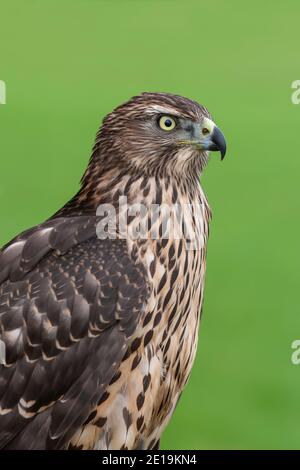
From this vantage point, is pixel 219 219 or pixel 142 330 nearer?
pixel 142 330

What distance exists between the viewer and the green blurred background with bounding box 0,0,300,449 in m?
8.26

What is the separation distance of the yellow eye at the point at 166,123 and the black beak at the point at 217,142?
0.61 ft

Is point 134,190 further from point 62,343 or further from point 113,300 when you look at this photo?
point 62,343

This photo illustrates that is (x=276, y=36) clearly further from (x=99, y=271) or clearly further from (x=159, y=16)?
(x=99, y=271)

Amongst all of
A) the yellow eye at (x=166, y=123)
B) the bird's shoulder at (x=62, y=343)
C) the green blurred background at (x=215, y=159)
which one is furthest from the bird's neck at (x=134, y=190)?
the green blurred background at (x=215, y=159)

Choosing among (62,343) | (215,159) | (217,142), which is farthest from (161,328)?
(215,159)

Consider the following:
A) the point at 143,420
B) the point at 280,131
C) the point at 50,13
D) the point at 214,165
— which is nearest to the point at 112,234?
the point at 143,420

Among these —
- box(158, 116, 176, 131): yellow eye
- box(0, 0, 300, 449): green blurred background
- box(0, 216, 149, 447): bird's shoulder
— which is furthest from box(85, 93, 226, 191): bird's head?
box(0, 0, 300, 449): green blurred background

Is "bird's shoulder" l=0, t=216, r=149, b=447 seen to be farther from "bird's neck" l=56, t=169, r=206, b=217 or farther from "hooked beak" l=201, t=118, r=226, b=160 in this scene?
"hooked beak" l=201, t=118, r=226, b=160

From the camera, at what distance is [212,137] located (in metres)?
4.53

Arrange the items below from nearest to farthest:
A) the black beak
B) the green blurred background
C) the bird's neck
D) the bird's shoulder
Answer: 1. the bird's shoulder
2. the black beak
3. the bird's neck
4. the green blurred background

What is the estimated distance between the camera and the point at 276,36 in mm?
15555

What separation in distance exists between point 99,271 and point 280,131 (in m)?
8.93

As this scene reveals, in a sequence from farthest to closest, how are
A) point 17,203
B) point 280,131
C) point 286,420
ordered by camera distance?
1. point 280,131
2. point 17,203
3. point 286,420
